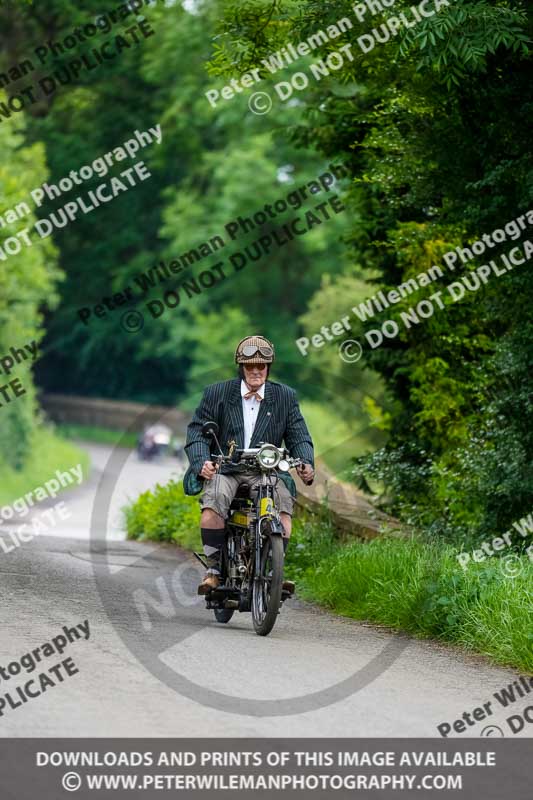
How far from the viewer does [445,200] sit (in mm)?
13117

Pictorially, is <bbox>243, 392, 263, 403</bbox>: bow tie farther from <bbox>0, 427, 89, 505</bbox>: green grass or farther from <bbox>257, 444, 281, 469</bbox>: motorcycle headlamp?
<bbox>0, 427, 89, 505</bbox>: green grass

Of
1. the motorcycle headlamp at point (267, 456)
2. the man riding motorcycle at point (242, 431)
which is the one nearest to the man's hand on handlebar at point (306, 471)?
the man riding motorcycle at point (242, 431)

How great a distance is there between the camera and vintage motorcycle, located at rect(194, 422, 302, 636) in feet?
31.4

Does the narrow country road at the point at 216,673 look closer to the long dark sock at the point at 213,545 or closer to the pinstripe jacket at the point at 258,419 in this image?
the long dark sock at the point at 213,545

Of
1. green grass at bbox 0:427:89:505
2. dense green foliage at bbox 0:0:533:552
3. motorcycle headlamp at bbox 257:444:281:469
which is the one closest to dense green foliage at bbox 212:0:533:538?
dense green foliage at bbox 0:0:533:552

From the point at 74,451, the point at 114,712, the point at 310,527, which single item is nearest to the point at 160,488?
the point at 310,527

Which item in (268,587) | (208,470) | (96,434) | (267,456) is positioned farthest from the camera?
(96,434)

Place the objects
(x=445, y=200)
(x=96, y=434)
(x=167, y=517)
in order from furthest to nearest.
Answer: (x=96, y=434)
(x=167, y=517)
(x=445, y=200)

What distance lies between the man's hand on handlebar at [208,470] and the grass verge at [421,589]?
1627 millimetres

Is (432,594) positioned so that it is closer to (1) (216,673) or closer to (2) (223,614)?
(2) (223,614)

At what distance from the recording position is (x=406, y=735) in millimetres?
6809

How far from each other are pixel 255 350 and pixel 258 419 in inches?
20.7

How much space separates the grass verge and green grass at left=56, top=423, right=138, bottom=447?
43628 mm

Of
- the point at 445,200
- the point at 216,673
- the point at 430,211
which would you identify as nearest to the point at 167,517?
the point at 430,211
